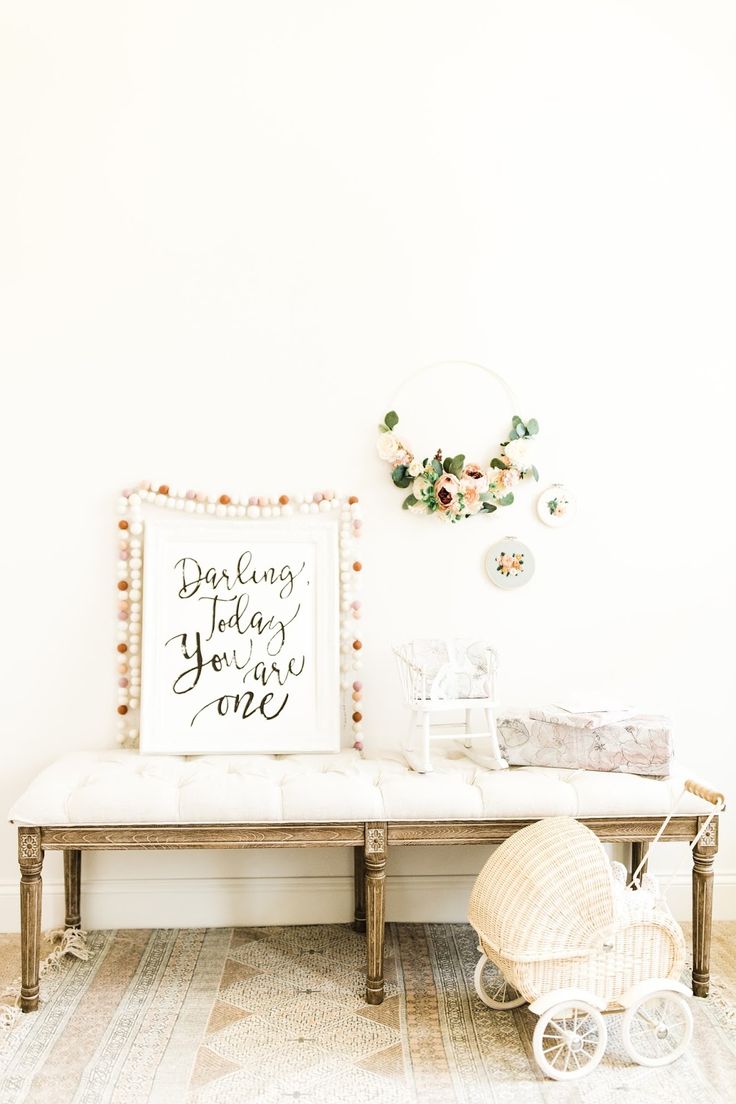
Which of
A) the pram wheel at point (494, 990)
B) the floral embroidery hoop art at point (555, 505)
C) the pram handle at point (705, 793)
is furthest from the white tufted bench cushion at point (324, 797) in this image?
the floral embroidery hoop art at point (555, 505)

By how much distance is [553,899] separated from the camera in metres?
2.13

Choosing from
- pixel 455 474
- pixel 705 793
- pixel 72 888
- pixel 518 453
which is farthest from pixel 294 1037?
pixel 518 453

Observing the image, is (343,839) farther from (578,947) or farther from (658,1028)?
(658,1028)

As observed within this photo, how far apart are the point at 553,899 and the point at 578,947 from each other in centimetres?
11

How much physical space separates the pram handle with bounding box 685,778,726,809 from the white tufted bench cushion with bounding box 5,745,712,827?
0.10m

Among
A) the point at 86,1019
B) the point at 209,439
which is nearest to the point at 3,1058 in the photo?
the point at 86,1019

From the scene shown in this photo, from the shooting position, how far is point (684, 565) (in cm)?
306

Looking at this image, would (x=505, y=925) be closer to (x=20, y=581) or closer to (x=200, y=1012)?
(x=200, y=1012)

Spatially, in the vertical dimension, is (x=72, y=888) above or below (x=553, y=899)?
below

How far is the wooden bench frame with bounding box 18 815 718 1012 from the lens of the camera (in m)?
2.38

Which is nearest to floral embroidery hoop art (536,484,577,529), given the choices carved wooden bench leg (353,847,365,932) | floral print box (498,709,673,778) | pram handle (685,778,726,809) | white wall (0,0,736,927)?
white wall (0,0,736,927)

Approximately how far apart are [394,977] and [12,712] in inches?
54.7

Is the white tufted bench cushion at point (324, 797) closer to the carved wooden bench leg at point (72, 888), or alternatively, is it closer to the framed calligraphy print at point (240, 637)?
the framed calligraphy print at point (240, 637)

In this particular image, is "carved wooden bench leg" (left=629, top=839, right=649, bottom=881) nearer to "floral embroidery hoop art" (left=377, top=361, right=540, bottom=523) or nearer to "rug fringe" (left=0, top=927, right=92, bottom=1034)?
"floral embroidery hoop art" (left=377, top=361, right=540, bottom=523)
